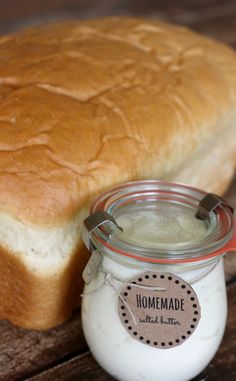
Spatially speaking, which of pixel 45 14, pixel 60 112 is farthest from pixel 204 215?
pixel 45 14

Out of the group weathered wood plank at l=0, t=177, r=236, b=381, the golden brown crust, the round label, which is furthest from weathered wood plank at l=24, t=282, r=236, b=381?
the golden brown crust

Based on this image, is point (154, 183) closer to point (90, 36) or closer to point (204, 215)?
point (204, 215)

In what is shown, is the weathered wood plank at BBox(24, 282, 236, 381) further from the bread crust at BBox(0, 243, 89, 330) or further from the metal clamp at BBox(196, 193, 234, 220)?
the metal clamp at BBox(196, 193, 234, 220)

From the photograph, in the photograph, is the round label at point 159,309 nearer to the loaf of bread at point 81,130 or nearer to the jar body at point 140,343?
the jar body at point 140,343

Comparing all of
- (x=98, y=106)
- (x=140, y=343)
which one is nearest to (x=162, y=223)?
(x=140, y=343)

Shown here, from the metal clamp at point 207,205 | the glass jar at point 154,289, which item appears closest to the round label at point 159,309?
the glass jar at point 154,289
